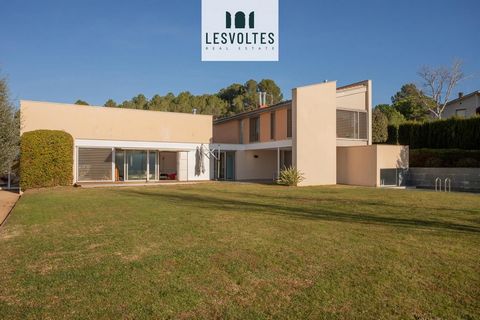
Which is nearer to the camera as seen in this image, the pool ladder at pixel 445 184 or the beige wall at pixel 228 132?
the pool ladder at pixel 445 184

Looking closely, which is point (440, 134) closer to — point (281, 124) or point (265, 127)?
point (281, 124)

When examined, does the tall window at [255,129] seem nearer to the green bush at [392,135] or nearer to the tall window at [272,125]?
the tall window at [272,125]

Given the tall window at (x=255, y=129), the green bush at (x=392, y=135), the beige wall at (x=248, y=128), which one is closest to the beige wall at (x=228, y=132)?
the beige wall at (x=248, y=128)

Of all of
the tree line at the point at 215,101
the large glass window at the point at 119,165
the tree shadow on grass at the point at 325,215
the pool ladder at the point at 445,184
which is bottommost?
the tree shadow on grass at the point at 325,215

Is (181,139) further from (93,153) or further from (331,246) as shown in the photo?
(331,246)

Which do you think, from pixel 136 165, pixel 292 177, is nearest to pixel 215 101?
pixel 136 165

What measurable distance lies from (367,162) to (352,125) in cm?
340

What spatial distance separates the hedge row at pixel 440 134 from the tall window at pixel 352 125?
6.75 metres

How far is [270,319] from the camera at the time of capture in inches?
140

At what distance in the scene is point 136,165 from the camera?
85.8 ft

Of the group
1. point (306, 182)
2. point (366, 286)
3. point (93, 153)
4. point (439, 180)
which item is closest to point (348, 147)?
point (306, 182)

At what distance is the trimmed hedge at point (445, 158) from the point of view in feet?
75.1

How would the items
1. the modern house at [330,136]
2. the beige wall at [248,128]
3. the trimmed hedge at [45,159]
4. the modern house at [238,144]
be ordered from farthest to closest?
the beige wall at [248,128] → the modern house at [238,144] → the modern house at [330,136] → the trimmed hedge at [45,159]

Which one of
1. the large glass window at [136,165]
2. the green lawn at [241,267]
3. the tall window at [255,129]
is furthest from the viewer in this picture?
the tall window at [255,129]
